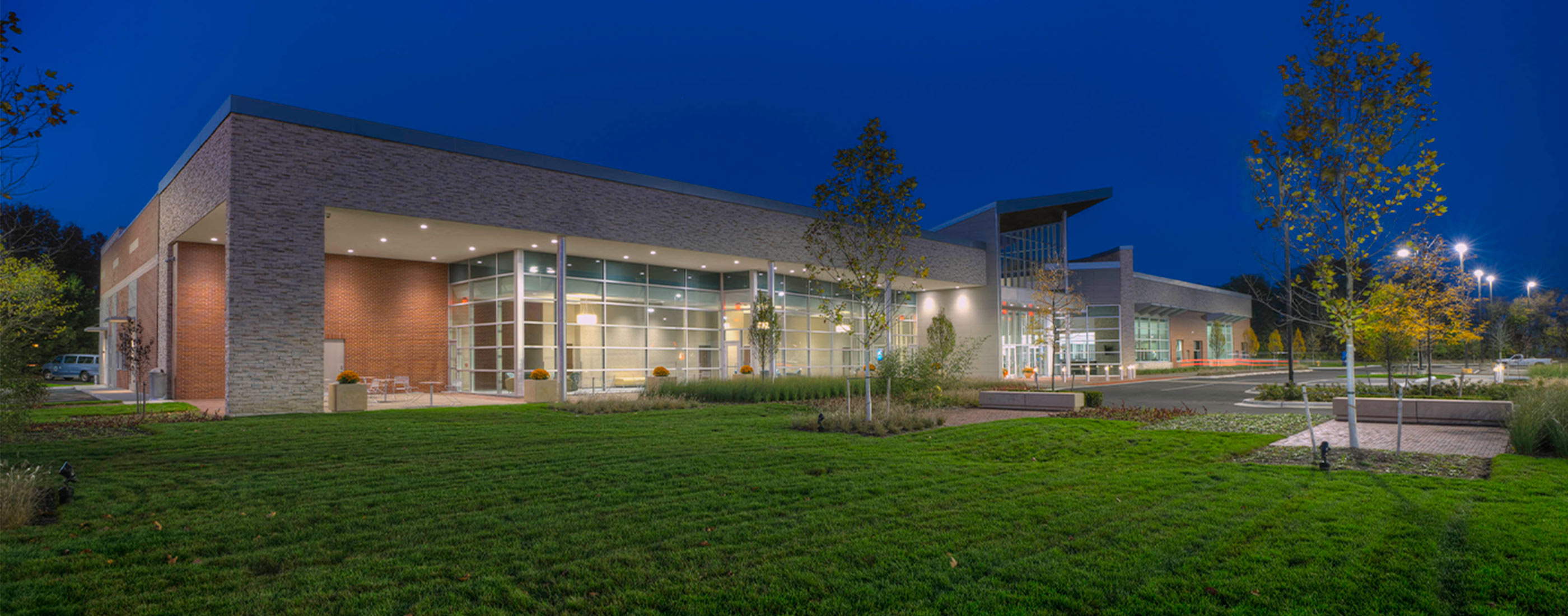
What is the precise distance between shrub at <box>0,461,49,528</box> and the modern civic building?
11045 millimetres

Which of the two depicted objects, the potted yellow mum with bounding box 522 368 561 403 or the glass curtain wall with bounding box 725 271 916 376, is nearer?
the potted yellow mum with bounding box 522 368 561 403

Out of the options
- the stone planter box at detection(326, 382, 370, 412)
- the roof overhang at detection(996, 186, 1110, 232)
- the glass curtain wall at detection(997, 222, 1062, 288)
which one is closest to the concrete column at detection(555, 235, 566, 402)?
the stone planter box at detection(326, 382, 370, 412)

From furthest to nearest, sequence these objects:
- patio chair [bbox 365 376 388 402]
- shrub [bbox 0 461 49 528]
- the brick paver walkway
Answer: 1. patio chair [bbox 365 376 388 402]
2. the brick paver walkway
3. shrub [bbox 0 461 49 528]

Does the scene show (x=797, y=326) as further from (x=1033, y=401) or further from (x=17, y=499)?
(x=17, y=499)

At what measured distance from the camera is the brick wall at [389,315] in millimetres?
26172

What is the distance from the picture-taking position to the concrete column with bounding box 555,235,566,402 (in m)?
22.6

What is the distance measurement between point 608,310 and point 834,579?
2342cm

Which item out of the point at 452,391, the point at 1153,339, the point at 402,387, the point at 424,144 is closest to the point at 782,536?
the point at 424,144

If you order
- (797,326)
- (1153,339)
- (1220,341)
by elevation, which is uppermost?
(797,326)

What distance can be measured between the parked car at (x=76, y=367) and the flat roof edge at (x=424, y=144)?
2697 centimetres

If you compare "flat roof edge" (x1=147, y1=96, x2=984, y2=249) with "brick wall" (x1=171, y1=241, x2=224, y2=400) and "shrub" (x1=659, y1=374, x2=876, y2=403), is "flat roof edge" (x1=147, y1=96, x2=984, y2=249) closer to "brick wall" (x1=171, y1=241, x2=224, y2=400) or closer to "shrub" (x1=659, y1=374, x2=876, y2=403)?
"brick wall" (x1=171, y1=241, x2=224, y2=400)

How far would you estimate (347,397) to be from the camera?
60.0 feet

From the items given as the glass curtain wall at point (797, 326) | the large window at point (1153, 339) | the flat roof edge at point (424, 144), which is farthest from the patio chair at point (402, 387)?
the large window at point (1153, 339)

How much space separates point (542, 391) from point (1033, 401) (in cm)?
1376
